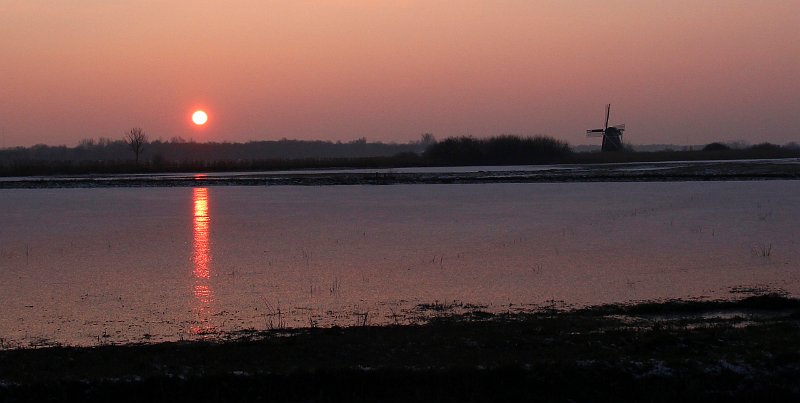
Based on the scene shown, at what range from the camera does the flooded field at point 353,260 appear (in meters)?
11.0

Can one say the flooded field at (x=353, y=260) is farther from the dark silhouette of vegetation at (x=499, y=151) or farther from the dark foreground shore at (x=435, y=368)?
the dark silhouette of vegetation at (x=499, y=151)

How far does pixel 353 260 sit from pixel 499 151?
74189 millimetres

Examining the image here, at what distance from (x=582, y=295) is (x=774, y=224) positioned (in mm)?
10610

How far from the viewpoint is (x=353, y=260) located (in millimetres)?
15641

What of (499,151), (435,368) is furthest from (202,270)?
(499,151)

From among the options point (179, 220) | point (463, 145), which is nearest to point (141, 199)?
point (179, 220)

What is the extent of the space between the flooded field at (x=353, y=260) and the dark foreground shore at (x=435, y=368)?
1419 mm

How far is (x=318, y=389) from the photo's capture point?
7.38m

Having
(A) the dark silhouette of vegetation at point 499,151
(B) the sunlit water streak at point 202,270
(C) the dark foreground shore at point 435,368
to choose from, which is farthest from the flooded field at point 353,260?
(A) the dark silhouette of vegetation at point 499,151

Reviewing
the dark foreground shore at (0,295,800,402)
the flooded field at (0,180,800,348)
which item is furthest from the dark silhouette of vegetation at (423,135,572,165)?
the dark foreground shore at (0,295,800,402)

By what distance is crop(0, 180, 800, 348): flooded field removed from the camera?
11.0 meters

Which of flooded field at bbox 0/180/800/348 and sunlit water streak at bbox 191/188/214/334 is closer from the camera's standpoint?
sunlit water streak at bbox 191/188/214/334

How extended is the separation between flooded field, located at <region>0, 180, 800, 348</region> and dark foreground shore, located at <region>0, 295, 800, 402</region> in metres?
1.42

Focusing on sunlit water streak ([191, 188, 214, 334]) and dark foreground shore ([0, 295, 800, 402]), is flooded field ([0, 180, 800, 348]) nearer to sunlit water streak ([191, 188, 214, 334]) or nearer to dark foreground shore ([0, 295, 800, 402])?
sunlit water streak ([191, 188, 214, 334])
